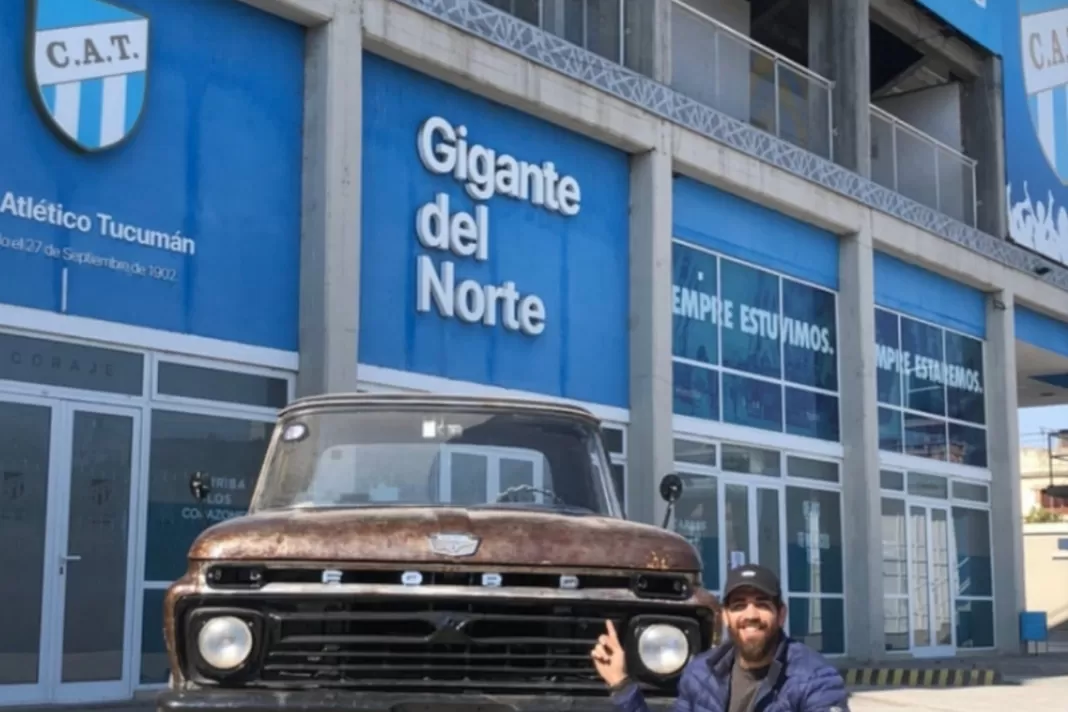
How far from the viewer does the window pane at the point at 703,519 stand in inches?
761

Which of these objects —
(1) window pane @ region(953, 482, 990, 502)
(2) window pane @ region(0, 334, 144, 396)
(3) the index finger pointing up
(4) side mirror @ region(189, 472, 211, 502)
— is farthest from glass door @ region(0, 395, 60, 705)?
(1) window pane @ region(953, 482, 990, 502)

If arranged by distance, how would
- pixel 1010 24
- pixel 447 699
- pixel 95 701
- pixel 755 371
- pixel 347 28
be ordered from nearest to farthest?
1. pixel 447 699
2. pixel 95 701
3. pixel 347 28
4. pixel 755 371
5. pixel 1010 24

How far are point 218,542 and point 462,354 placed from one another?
10.6 m

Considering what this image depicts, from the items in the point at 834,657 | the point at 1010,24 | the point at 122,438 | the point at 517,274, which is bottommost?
the point at 834,657

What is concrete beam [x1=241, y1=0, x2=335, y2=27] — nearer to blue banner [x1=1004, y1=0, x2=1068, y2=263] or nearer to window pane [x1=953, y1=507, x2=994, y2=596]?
window pane [x1=953, y1=507, x2=994, y2=596]

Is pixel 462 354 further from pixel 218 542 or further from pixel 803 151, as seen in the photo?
pixel 218 542

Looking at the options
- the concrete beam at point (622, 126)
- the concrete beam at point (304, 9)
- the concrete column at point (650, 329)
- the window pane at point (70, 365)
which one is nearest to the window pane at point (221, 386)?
the window pane at point (70, 365)

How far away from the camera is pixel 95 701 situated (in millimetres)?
12375

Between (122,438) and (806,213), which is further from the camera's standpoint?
(806,213)

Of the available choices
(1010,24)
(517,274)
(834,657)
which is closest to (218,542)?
(517,274)

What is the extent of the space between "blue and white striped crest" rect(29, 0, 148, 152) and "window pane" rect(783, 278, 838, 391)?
1150cm

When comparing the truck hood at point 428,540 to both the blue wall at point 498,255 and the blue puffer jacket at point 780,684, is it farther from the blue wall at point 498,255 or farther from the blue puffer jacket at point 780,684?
the blue wall at point 498,255

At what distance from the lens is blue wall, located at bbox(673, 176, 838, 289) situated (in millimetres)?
19859

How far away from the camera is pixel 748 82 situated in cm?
2145
